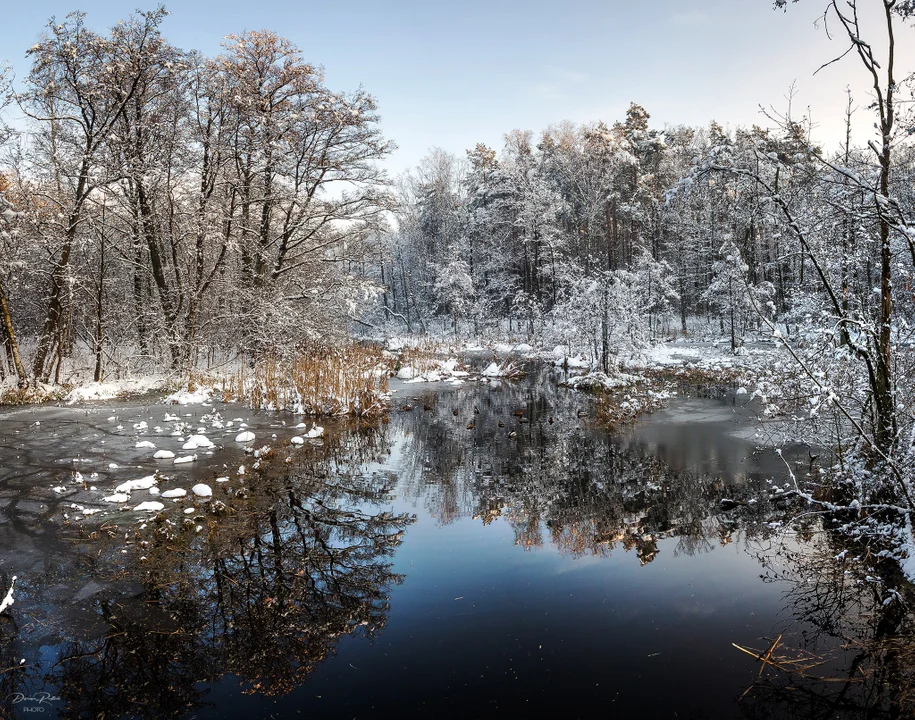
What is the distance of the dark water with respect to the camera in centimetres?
369

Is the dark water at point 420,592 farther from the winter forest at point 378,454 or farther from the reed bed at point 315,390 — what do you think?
the reed bed at point 315,390

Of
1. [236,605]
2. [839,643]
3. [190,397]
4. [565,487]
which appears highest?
[190,397]

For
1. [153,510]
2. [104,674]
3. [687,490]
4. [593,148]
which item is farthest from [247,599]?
[593,148]

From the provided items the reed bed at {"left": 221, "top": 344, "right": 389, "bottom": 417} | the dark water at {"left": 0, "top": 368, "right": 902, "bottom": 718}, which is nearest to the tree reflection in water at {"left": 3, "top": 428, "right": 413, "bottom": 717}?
the dark water at {"left": 0, "top": 368, "right": 902, "bottom": 718}

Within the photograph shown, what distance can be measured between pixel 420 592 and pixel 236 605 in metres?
1.62

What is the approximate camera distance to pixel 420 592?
201 inches

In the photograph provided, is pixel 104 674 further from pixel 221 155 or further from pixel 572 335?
pixel 572 335

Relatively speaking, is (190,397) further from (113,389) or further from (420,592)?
(420,592)

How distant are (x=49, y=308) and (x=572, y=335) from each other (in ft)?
54.5

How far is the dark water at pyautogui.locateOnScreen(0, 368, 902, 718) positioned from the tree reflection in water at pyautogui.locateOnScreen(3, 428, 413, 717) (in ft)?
0.07

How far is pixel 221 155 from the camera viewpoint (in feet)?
50.9
